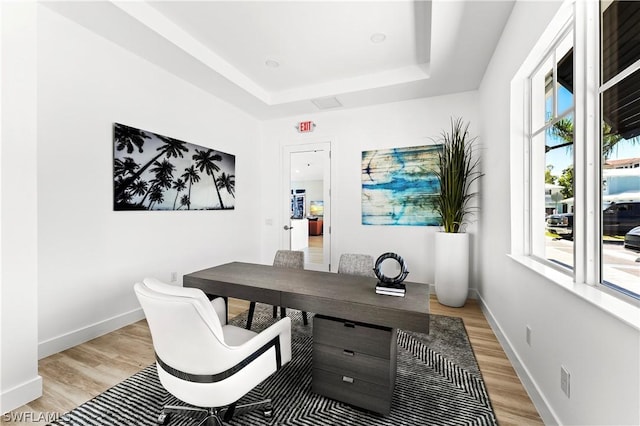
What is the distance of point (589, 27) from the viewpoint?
1.42m

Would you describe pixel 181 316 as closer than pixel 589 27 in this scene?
Yes

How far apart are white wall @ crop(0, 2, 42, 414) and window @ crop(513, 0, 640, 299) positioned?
324 centimetres

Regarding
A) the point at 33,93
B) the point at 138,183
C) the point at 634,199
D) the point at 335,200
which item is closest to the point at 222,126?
the point at 138,183

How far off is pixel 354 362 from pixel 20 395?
210cm

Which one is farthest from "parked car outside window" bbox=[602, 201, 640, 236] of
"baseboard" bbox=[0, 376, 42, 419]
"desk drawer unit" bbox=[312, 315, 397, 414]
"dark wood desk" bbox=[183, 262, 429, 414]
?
"baseboard" bbox=[0, 376, 42, 419]

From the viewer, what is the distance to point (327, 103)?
4.18 metres

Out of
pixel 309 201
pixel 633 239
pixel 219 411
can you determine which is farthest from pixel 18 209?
pixel 309 201

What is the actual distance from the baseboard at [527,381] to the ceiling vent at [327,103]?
3.36 meters

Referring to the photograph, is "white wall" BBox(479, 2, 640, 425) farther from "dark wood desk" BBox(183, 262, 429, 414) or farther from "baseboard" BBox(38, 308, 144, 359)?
"baseboard" BBox(38, 308, 144, 359)

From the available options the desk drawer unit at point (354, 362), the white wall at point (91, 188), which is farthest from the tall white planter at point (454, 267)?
the white wall at point (91, 188)

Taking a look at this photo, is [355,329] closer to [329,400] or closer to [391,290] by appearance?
[391,290]

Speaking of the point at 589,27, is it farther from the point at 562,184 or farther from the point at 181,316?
the point at 181,316

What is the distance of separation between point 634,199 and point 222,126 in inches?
168

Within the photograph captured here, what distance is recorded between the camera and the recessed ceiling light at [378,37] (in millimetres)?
2875
